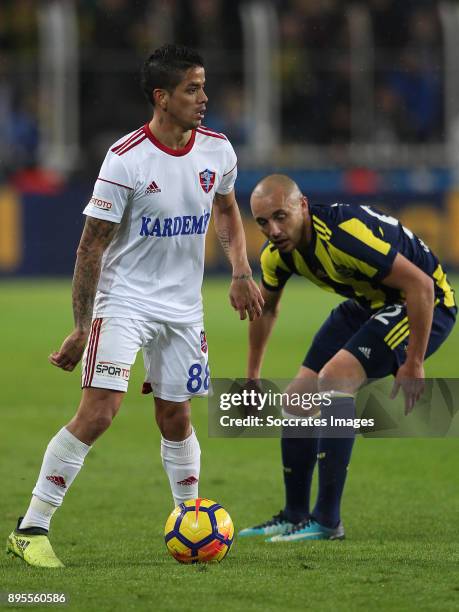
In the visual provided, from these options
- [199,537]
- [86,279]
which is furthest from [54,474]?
[86,279]

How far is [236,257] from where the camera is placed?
6.18 meters

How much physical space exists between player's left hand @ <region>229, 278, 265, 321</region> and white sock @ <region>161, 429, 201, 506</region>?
25.0 inches

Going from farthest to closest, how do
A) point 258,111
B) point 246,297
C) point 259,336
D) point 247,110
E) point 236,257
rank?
point 247,110, point 258,111, point 259,336, point 236,257, point 246,297

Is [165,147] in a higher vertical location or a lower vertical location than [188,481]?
higher

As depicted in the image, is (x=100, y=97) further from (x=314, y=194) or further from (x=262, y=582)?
(x=262, y=582)

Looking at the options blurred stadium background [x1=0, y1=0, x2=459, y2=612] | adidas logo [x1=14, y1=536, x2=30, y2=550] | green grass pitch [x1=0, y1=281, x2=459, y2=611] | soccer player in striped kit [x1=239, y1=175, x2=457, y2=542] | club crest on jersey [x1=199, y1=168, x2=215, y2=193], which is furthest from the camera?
blurred stadium background [x1=0, y1=0, x2=459, y2=612]

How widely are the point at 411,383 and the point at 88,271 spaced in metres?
1.59

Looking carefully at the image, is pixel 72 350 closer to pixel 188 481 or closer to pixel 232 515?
pixel 188 481

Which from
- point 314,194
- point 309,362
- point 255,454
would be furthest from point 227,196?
point 314,194

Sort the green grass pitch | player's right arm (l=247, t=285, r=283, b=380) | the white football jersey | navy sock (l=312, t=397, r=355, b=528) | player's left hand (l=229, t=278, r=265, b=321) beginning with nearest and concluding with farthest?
the green grass pitch, the white football jersey, player's left hand (l=229, t=278, r=265, b=321), navy sock (l=312, t=397, r=355, b=528), player's right arm (l=247, t=285, r=283, b=380)

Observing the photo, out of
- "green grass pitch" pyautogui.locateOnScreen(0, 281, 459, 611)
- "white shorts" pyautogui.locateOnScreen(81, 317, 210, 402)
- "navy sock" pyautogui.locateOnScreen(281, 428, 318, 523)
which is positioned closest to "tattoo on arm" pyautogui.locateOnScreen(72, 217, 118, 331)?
"white shorts" pyautogui.locateOnScreen(81, 317, 210, 402)

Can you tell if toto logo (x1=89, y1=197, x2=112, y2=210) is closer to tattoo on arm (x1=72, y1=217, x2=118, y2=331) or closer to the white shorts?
tattoo on arm (x1=72, y1=217, x2=118, y2=331)

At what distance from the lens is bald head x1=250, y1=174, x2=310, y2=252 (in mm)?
6258

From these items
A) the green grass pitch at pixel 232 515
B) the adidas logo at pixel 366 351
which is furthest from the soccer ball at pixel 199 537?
the adidas logo at pixel 366 351
